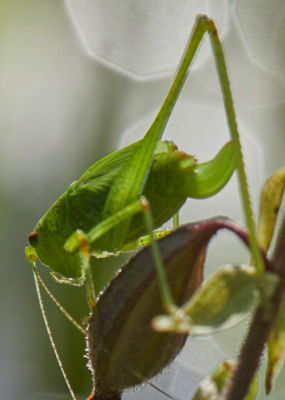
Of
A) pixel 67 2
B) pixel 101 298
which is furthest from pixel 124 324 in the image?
pixel 67 2

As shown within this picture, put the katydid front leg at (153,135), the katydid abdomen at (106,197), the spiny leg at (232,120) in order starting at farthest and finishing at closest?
the katydid abdomen at (106,197) → the katydid front leg at (153,135) → the spiny leg at (232,120)

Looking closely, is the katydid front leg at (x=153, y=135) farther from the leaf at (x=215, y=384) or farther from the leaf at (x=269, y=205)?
the leaf at (x=215, y=384)

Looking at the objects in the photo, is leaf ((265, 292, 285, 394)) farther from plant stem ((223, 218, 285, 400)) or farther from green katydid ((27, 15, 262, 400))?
green katydid ((27, 15, 262, 400))

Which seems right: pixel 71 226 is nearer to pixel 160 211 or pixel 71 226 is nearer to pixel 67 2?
pixel 160 211

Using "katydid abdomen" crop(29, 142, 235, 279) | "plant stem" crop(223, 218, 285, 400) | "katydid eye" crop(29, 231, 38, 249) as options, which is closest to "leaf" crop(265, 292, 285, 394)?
"plant stem" crop(223, 218, 285, 400)

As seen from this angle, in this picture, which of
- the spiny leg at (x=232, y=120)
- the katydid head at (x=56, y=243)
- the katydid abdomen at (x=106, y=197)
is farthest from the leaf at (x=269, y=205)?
the katydid head at (x=56, y=243)
